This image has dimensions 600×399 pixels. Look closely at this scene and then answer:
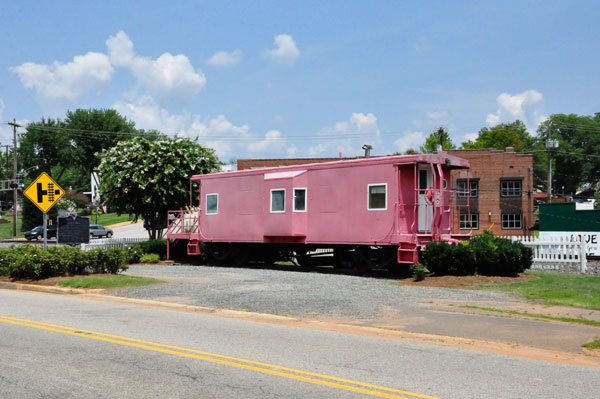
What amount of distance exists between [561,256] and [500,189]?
35.9 m

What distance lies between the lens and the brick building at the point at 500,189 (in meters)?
56.2

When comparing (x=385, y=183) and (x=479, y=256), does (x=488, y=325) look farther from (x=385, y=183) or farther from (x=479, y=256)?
(x=385, y=183)

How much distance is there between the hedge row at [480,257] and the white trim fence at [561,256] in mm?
4171

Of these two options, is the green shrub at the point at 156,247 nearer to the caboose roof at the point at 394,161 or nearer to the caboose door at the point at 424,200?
the caboose roof at the point at 394,161

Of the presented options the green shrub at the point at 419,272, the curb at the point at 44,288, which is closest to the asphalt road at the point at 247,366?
the curb at the point at 44,288

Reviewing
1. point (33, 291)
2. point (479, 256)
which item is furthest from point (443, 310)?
point (33, 291)

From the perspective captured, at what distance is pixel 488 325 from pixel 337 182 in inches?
446

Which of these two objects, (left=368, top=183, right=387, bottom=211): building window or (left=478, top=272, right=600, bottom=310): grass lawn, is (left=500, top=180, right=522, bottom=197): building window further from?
(left=478, top=272, right=600, bottom=310): grass lawn

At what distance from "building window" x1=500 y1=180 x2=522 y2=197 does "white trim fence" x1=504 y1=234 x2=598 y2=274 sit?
114 feet

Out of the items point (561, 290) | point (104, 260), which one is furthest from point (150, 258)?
point (561, 290)

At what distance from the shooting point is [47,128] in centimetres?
7625

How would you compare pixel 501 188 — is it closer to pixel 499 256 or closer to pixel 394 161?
pixel 394 161

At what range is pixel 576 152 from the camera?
115 meters

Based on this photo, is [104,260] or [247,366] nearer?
[247,366]
